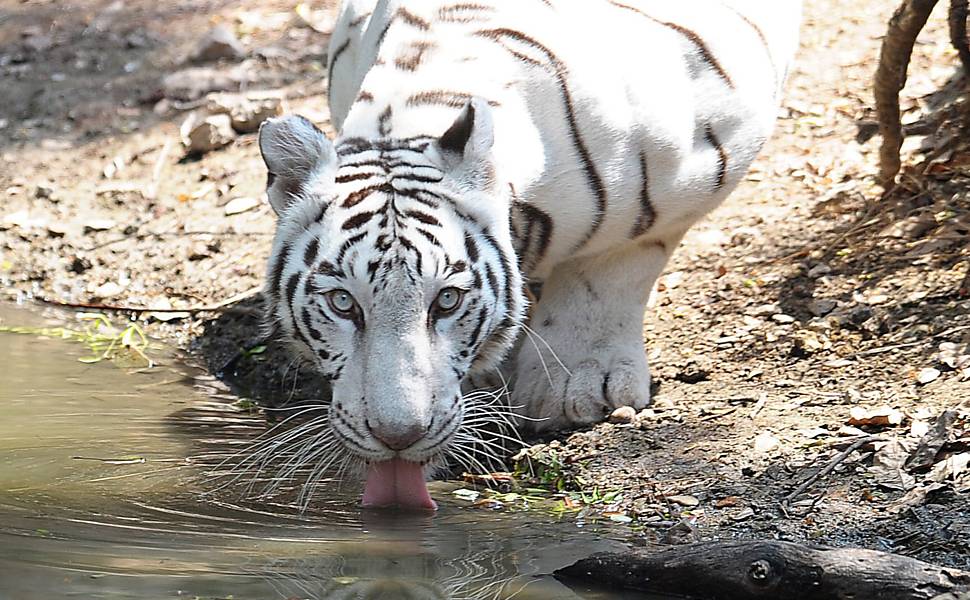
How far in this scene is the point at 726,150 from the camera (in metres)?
3.67

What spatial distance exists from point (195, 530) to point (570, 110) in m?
1.32

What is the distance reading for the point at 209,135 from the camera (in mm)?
5852

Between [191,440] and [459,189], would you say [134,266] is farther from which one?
[459,189]

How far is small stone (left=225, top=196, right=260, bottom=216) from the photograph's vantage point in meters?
5.50

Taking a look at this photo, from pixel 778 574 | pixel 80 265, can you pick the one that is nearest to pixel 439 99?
pixel 778 574

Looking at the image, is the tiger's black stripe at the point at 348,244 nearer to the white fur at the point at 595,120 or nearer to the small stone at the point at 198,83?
the white fur at the point at 595,120

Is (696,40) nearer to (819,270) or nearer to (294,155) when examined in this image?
(819,270)

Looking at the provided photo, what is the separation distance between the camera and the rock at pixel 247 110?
5938 millimetres

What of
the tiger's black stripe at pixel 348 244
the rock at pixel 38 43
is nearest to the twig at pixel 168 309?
the tiger's black stripe at pixel 348 244

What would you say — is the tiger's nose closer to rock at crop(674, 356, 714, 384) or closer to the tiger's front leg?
the tiger's front leg

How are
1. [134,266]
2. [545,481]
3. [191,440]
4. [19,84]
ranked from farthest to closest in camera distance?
1. [19,84]
2. [134,266]
3. [191,440]
4. [545,481]

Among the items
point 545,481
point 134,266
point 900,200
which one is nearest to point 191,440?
point 545,481

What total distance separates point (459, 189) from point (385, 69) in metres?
0.47

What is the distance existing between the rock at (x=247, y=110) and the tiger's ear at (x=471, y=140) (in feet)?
9.62
